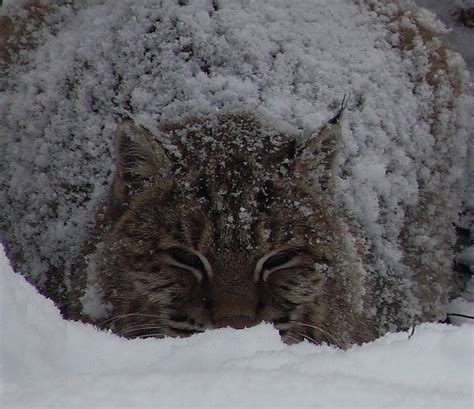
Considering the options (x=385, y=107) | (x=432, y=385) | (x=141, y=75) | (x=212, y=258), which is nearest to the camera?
(x=432, y=385)

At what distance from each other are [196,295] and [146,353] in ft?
3.89

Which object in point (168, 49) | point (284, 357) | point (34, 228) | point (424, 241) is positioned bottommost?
point (34, 228)

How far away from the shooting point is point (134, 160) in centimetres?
391

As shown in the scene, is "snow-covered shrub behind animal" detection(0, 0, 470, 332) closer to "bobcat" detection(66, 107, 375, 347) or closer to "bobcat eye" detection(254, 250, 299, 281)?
"bobcat" detection(66, 107, 375, 347)

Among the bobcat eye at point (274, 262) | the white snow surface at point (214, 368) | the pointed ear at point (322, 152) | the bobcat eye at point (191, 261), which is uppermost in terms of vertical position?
the white snow surface at point (214, 368)

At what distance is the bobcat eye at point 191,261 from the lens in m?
3.72

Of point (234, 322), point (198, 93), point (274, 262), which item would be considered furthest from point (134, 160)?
point (234, 322)

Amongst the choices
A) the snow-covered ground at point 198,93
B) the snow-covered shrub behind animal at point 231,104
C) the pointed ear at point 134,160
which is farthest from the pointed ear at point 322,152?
the pointed ear at point 134,160

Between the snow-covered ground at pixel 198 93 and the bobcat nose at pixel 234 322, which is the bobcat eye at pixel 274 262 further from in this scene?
the snow-covered ground at pixel 198 93

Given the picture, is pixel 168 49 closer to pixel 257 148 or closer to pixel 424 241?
pixel 257 148

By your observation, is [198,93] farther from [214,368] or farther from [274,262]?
[214,368]

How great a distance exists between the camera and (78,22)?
4824 mm

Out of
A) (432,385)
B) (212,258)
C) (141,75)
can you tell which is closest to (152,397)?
(432,385)

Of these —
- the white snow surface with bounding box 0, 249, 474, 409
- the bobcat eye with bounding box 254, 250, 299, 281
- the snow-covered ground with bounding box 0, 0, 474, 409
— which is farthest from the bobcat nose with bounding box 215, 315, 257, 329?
the snow-covered ground with bounding box 0, 0, 474, 409
